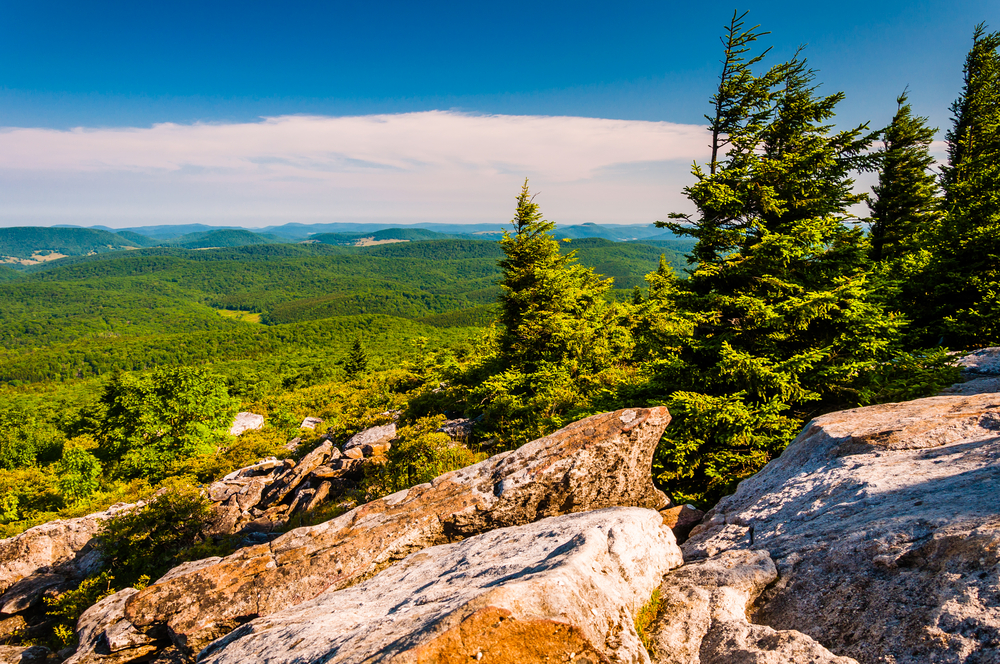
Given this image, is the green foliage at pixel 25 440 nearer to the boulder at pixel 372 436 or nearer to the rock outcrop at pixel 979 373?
the boulder at pixel 372 436

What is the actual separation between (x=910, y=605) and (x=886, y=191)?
3209 centimetres

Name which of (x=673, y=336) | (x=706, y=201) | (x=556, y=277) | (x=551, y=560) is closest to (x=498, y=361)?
(x=556, y=277)

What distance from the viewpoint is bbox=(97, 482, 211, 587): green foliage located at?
509 inches

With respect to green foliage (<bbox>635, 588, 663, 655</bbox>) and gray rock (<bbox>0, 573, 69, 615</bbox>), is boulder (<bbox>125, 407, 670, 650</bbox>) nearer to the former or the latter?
green foliage (<bbox>635, 588, 663, 655</bbox>)

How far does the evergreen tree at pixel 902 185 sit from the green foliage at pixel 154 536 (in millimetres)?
36205

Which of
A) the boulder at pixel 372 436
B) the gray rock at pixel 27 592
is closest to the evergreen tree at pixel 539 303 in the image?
the boulder at pixel 372 436

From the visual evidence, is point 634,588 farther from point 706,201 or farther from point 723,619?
point 706,201

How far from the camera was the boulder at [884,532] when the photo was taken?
4.01 metres

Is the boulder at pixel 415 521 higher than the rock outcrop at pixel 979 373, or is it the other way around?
the rock outcrop at pixel 979 373

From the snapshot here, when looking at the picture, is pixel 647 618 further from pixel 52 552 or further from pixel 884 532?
pixel 52 552

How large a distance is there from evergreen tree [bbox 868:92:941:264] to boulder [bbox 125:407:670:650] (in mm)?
26275

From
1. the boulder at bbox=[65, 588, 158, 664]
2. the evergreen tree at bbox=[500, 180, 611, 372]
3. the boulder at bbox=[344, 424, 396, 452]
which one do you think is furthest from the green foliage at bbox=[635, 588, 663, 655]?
the boulder at bbox=[344, 424, 396, 452]

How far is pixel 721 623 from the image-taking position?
204 inches

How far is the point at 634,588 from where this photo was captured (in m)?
5.82
